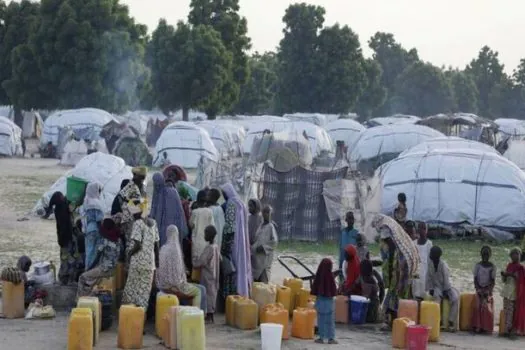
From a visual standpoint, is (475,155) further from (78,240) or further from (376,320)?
(78,240)

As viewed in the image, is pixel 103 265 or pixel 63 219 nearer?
pixel 103 265

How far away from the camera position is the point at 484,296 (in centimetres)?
1126

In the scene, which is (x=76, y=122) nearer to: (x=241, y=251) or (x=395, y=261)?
(x=241, y=251)

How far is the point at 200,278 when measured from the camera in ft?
35.8

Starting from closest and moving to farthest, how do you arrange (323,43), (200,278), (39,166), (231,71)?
(200,278) < (39,166) < (231,71) < (323,43)

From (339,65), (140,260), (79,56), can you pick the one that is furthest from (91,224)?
(339,65)

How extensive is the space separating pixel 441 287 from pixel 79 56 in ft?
114

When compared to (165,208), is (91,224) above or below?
below

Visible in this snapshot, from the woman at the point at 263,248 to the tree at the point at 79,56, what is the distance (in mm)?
32946

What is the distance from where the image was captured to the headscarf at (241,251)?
36.8ft

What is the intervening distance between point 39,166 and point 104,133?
3449mm

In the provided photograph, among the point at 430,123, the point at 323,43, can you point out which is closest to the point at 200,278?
the point at 430,123

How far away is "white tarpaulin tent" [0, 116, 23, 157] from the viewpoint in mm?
36438

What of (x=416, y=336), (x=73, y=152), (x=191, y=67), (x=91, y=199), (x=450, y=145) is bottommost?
(x=416, y=336)
